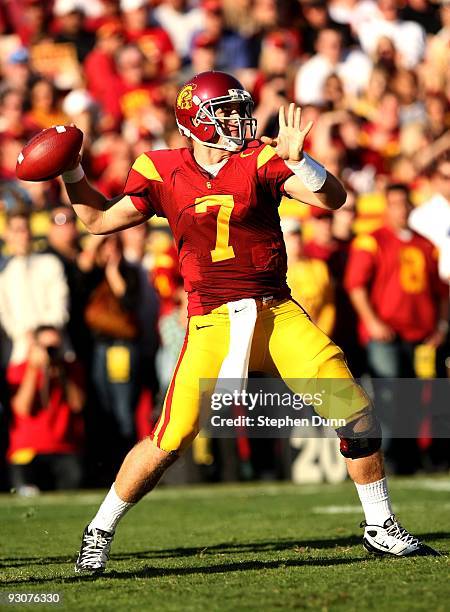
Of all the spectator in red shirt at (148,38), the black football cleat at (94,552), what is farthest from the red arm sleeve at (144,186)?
the spectator in red shirt at (148,38)

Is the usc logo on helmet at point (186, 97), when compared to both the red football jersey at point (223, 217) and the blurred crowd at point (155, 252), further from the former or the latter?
the blurred crowd at point (155, 252)

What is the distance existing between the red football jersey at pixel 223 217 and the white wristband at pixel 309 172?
14 cm

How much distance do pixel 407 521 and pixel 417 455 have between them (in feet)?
9.96

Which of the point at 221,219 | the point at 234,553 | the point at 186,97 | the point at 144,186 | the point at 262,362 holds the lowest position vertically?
the point at 234,553

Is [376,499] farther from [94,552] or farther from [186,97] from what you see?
[186,97]

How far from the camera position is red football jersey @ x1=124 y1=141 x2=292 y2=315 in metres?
4.99

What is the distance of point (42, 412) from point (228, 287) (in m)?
3.97

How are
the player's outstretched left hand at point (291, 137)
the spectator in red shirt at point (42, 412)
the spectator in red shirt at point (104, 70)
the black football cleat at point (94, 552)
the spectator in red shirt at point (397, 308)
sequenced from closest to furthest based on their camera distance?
1. the player's outstretched left hand at point (291, 137)
2. the black football cleat at point (94, 552)
3. the spectator in red shirt at point (42, 412)
4. the spectator in red shirt at point (397, 308)
5. the spectator in red shirt at point (104, 70)

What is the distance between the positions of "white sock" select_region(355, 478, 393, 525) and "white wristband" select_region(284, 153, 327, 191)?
4.01 ft

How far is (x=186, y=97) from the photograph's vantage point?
519 cm

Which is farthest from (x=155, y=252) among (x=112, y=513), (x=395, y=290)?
(x=112, y=513)

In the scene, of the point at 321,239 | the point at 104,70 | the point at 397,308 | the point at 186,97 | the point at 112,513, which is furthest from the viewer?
the point at 104,70

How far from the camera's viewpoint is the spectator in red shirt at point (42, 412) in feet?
28.5

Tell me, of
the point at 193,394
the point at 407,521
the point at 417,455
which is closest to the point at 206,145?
the point at 193,394
